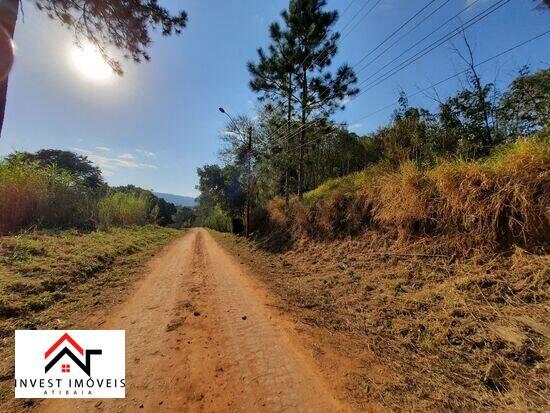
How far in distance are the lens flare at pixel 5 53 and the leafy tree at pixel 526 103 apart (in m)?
9.25

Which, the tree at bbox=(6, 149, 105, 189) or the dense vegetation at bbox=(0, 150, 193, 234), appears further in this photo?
the tree at bbox=(6, 149, 105, 189)

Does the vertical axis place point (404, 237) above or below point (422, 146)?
below

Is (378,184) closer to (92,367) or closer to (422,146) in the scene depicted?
(422,146)

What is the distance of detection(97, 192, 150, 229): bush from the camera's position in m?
16.3

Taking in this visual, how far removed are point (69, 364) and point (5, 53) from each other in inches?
165

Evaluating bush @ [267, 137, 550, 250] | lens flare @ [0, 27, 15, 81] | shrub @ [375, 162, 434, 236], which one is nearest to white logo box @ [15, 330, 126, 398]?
lens flare @ [0, 27, 15, 81]

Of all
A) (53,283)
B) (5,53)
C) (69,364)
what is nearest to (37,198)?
(53,283)

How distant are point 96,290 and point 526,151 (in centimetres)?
850

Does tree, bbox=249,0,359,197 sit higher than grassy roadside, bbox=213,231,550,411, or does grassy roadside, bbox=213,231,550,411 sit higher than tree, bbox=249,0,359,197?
tree, bbox=249,0,359,197

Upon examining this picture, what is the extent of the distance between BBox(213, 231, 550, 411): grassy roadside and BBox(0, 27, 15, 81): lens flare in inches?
216

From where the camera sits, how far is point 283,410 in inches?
90.4

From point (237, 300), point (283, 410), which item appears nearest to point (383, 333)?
point (283, 410)

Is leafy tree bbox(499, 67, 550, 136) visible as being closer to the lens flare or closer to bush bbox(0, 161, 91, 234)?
the lens flare

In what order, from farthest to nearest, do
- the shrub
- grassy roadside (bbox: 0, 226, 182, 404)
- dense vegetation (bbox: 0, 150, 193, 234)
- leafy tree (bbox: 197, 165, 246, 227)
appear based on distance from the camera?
leafy tree (bbox: 197, 165, 246, 227)
dense vegetation (bbox: 0, 150, 193, 234)
the shrub
grassy roadside (bbox: 0, 226, 182, 404)
